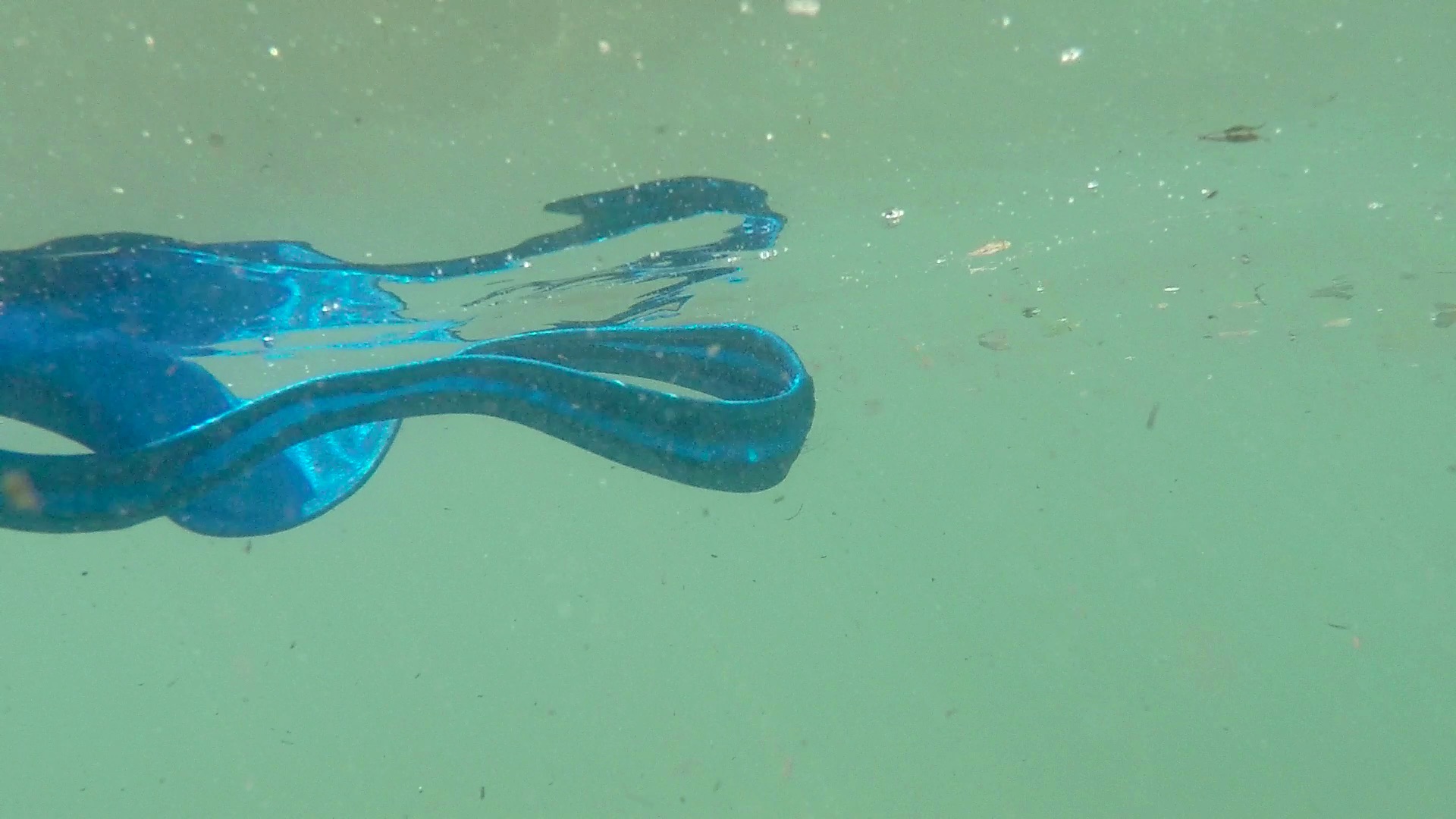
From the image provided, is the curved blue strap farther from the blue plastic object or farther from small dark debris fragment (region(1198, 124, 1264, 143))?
small dark debris fragment (region(1198, 124, 1264, 143))

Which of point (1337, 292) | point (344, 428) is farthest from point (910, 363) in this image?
point (344, 428)

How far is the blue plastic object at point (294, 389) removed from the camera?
3.75 metres

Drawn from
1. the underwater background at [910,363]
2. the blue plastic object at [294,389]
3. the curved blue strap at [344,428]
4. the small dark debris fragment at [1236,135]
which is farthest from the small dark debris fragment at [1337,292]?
the curved blue strap at [344,428]

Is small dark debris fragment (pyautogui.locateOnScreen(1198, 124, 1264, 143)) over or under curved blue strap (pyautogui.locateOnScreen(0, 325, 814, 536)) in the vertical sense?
under

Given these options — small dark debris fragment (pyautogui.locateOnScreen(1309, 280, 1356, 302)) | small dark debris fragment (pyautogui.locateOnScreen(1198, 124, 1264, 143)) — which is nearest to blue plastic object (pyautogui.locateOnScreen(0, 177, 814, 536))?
small dark debris fragment (pyautogui.locateOnScreen(1198, 124, 1264, 143))

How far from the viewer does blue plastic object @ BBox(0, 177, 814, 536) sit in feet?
12.3

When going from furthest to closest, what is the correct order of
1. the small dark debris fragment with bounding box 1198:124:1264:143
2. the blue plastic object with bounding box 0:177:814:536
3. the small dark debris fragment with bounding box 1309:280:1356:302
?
the small dark debris fragment with bounding box 1309:280:1356:302
the small dark debris fragment with bounding box 1198:124:1264:143
the blue plastic object with bounding box 0:177:814:536

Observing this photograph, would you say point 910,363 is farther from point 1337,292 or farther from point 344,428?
point 344,428

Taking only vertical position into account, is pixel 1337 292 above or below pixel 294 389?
below

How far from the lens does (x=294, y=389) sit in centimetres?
395

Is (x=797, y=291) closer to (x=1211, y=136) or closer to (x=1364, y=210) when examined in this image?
(x=1211, y=136)

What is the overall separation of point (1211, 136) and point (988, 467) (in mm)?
38325

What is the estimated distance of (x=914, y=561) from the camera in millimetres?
55156

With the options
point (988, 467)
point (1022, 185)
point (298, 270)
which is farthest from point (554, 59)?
point (988, 467)
